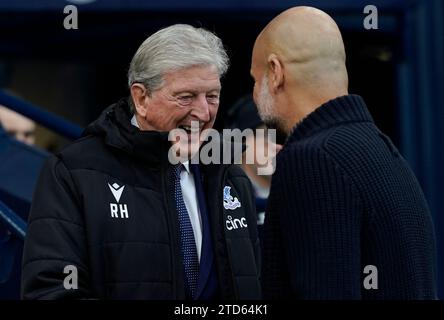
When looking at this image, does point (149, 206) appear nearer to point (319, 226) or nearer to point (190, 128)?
point (190, 128)

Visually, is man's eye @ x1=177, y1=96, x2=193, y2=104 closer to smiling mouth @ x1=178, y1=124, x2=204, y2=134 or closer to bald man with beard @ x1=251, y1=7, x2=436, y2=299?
smiling mouth @ x1=178, y1=124, x2=204, y2=134

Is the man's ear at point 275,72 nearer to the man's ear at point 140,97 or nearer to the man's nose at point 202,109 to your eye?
the man's nose at point 202,109

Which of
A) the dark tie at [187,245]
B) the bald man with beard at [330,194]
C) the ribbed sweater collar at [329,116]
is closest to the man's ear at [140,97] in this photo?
the dark tie at [187,245]

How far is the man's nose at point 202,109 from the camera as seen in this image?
3023 mm

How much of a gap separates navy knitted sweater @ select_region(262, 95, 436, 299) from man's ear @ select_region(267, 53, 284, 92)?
0.45 ft

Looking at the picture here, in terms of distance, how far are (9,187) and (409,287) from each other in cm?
268

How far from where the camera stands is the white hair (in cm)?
299

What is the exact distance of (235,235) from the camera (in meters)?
3.05

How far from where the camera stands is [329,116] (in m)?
2.49

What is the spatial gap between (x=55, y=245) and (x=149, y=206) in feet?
1.02

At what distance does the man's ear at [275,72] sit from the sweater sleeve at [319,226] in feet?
0.86

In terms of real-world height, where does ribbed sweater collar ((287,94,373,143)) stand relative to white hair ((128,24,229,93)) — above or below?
below

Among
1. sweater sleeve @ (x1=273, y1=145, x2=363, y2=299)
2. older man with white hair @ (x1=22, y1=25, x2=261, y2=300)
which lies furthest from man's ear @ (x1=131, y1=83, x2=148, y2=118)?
sweater sleeve @ (x1=273, y1=145, x2=363, y2=299)
